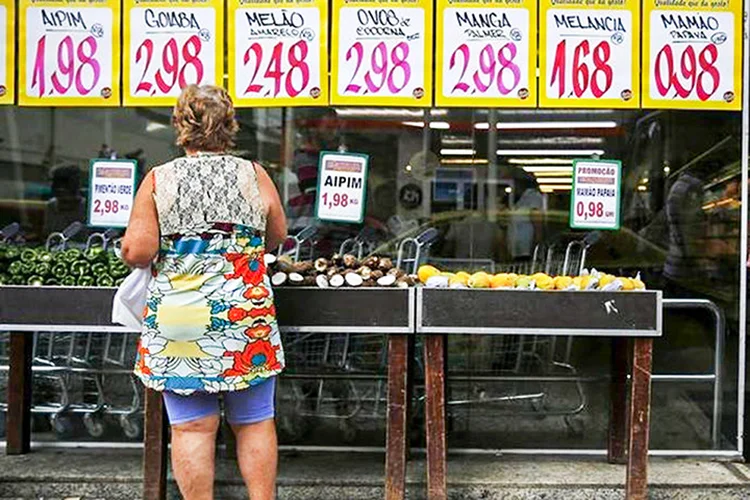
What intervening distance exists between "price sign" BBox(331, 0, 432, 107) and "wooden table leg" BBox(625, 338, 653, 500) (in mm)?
1757

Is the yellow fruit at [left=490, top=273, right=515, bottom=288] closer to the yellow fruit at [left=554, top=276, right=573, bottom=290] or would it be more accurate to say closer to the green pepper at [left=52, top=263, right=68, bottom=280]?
the yellow fruit at [left=554, top=276, right=573, bottom=290]

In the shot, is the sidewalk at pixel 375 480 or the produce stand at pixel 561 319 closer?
the produce stand at pixel 561 319

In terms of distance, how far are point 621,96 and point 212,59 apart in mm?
2238

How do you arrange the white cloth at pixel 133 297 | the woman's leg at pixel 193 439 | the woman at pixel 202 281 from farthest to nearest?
the white cloth at pixel 133 297 < the woman's leg at pixel 193 439 < the woman at pixel 202 281

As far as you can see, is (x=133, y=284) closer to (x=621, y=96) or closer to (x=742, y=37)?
(x=621, y=96)

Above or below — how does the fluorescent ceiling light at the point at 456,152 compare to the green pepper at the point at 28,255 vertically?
above

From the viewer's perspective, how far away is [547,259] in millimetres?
5234

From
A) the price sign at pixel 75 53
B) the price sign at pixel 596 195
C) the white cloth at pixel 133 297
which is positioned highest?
the price sign at pixel 75 53

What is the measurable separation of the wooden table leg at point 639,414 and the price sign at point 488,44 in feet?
5.11

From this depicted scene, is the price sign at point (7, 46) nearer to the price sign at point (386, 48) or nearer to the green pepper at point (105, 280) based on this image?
the green pepper at point (105, 280)

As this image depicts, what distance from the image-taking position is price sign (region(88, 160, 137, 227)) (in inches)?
199

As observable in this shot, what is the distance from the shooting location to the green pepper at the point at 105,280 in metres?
4.10

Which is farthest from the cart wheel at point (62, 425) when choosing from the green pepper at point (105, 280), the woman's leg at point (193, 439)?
the woman's leg at point (193, 439)

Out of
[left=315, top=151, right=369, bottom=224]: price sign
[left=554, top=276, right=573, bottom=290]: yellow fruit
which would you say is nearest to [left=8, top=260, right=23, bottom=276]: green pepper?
[left=315, top=151, right=369, bottom=224]: price sign
